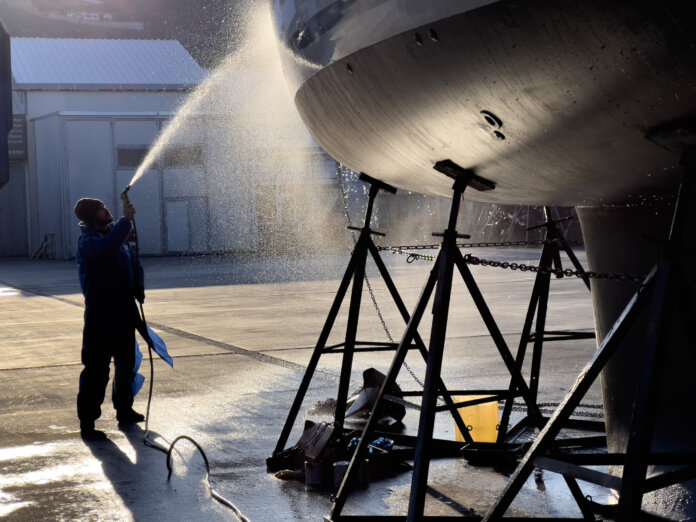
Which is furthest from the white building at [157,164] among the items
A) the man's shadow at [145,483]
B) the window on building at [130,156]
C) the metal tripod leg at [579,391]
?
the metal tripod leg at [579,391]

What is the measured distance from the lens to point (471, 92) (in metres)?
2.95

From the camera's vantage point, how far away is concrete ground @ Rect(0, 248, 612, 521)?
15.6 feet

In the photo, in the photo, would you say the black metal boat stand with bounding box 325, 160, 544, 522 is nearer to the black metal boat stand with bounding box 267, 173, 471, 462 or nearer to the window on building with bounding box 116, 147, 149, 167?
the black metal boat stand with bounding box 267, 173, 471, 462

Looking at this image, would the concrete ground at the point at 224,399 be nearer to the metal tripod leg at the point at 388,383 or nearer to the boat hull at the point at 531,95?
the metal tripod leg at the point at 388,383

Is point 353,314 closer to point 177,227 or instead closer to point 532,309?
point 532,309

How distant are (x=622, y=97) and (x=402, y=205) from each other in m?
29.3

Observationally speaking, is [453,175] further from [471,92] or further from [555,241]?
[555,241]

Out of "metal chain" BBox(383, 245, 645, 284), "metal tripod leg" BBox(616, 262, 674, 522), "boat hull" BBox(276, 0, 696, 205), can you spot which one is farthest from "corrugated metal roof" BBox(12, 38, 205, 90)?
"metal tripod leg" BBox(616, 262, 674, 522)

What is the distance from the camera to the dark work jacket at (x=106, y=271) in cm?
650

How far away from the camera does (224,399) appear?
7.42 m

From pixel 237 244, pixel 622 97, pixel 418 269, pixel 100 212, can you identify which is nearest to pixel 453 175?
pixel 622 97

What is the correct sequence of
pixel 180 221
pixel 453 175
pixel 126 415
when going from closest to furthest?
pixel 453 175, pixel 126 415, pixel 180 221

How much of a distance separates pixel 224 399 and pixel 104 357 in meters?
1.21

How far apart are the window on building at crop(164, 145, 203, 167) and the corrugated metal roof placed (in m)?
2.54
